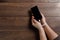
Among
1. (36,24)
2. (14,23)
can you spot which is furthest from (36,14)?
(14,23)

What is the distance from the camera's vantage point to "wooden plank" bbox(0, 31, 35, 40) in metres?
1.26

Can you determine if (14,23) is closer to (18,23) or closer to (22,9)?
(18,23)

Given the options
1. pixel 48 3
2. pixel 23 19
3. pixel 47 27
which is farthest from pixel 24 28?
pixel 48 3

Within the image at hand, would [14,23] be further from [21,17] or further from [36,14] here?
[36,14]

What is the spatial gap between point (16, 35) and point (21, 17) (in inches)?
6.0

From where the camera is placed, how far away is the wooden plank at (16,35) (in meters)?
1.26

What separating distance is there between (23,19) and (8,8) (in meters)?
0.15

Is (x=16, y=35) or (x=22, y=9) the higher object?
(x=22, y=9)

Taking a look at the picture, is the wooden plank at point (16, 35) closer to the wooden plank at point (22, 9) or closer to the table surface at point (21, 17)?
the table surface at point (21, 17)

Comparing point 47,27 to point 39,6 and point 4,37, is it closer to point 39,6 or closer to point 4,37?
point 39,6


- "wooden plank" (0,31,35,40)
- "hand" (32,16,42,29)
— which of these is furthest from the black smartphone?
"wooden plank" (0,31,35,40)

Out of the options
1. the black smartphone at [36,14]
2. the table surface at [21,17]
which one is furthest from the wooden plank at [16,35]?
the black smartphone at [36,14]

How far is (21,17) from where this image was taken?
4.23ft

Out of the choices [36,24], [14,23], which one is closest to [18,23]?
[14,23]
